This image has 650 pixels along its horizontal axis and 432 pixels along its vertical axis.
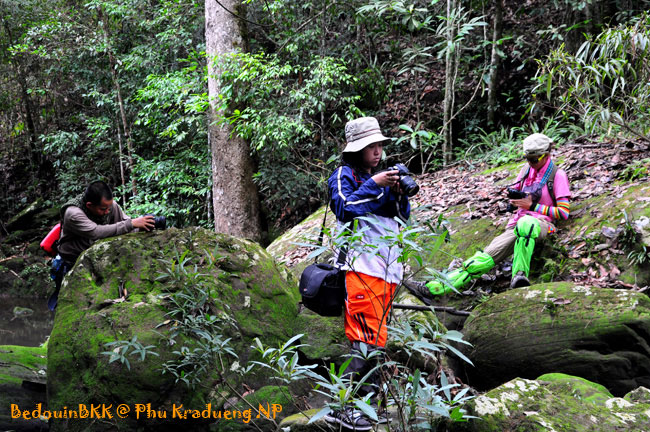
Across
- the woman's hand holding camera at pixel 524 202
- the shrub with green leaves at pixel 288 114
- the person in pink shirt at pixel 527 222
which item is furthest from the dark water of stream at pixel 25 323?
the woman's hand holding camera at pixel 524 202

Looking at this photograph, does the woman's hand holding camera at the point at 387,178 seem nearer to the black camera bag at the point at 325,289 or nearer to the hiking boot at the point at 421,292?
the black camera bag at the point at 325,289

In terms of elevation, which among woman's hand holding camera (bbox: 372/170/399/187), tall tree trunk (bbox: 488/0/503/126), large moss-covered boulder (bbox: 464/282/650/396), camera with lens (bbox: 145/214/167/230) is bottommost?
large moss-covered boulder (bbox: 464/282/650/396)

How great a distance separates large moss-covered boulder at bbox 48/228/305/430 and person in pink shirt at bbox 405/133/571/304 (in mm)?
1661

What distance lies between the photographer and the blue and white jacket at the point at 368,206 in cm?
309

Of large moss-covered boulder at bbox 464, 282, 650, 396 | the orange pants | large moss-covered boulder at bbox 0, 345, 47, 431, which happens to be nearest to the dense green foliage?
large moss-covered boulder at bbox 464, 282, 650, 396

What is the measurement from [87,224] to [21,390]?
162 cm

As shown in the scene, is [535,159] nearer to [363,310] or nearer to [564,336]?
[564,336]

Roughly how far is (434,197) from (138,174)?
7.67 metres

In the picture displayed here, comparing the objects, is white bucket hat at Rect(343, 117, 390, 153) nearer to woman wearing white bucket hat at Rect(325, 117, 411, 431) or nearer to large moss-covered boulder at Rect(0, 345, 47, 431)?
woman wearing white bucket hat at Rect(325, 117, 411, 431)

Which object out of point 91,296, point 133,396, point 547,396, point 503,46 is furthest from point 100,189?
point 503,46

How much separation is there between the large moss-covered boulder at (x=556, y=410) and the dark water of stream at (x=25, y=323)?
899 cm

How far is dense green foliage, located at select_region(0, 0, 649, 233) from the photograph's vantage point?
836cm

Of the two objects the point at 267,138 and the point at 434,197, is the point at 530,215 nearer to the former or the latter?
the point at 434,197

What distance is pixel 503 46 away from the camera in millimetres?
10375
